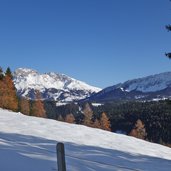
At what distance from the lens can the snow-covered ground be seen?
12.0 m

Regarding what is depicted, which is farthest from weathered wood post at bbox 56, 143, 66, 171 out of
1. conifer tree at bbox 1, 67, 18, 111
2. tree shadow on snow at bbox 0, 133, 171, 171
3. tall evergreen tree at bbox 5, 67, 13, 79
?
tall evergreen tree at bbox 5, 67, 13, 79

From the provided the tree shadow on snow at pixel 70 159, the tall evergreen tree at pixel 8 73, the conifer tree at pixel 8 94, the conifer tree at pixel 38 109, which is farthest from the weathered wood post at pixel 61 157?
the conifer tree at pixel 38 109

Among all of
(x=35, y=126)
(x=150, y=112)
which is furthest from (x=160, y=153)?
(x=150, y=112)

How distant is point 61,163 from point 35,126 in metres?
18.9

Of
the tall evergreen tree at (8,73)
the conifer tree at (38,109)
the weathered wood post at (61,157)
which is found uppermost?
the tall evergreen tree at (8,73)

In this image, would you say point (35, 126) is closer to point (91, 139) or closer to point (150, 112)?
point (91, 139)

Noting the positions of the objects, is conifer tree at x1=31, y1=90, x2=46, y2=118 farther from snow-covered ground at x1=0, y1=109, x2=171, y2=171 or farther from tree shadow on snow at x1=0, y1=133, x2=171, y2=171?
tree shadow on snow at x1=0, y1=133, x2=171, y2=171

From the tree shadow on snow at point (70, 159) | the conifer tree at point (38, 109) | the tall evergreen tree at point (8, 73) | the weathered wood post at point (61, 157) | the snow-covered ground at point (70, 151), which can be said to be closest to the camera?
the weathered wood post at point (61, 157)

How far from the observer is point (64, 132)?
24.6m

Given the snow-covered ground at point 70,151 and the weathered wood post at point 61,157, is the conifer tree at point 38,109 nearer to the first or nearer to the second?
the snow-covered ground at point 70,151

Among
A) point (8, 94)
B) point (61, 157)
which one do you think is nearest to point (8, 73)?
point (8, 94)

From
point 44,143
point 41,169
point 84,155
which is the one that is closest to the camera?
point 41,169

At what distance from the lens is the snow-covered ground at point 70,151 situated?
1196 centimetres

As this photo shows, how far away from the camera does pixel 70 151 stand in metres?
17.3
